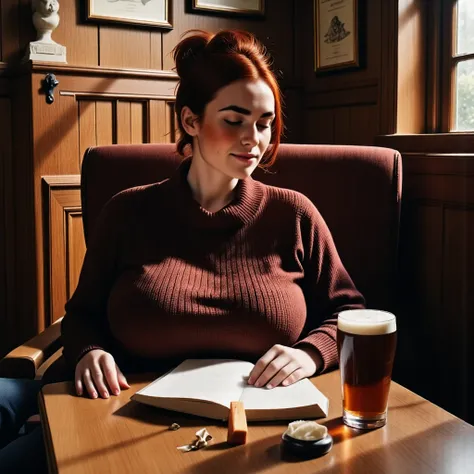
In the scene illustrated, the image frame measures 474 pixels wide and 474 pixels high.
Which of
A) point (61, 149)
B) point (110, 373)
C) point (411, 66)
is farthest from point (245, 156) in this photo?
point (61, 149)

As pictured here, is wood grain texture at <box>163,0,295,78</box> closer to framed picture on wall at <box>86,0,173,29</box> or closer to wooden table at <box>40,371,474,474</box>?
framed picture on wall at <box>86,0,173,29</box>

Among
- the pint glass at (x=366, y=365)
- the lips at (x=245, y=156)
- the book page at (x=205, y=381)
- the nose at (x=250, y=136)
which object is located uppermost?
the nose at (x=250, y=136)

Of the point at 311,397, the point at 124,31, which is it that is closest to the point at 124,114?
the point at 124,31

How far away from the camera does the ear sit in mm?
1418

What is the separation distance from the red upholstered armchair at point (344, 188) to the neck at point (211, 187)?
0.82ft

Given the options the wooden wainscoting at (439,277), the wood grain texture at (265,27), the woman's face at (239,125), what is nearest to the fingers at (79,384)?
the woman's face at (239,125)

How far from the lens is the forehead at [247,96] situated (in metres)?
1.33

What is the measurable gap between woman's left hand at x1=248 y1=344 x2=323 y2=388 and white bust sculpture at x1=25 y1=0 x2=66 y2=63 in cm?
151

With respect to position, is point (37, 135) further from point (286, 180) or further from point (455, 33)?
point (455, 33)

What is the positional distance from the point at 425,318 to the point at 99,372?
937 mm

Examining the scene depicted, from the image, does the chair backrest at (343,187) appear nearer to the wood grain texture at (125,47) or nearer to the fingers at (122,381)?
the fingers at (122,381)

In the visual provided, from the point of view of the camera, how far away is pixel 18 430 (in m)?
1.31

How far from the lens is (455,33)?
2.11 metres

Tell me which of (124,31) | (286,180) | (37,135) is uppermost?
(124,31)
